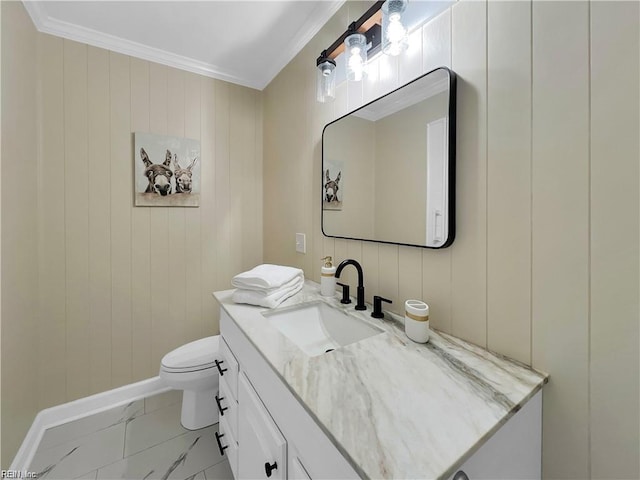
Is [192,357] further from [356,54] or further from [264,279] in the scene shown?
[356,54]

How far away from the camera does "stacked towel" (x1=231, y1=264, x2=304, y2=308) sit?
115 centimetres

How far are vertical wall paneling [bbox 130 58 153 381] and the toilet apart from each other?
17.0 inches

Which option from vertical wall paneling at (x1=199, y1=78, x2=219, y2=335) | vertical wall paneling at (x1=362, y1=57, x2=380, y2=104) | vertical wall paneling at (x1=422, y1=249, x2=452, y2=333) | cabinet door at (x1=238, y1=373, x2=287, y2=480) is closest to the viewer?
cabinet door at (x1=238, y1=373, x2=287, y2=480)

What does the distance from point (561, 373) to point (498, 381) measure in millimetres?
170

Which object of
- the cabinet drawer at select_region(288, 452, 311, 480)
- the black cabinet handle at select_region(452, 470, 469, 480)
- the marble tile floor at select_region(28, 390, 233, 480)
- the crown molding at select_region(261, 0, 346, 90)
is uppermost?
the crown molding at select_region(261, 0, 346, 90)

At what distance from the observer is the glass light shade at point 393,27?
0.91 meters

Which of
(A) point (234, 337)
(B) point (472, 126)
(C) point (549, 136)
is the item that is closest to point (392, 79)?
(B) point (472, 126)

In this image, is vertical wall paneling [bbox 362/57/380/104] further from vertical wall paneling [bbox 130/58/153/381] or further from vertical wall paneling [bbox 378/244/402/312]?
vertical wall paneling [bbox 130/58/153/381]

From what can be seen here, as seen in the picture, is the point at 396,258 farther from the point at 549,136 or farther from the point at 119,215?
the point at 119,215

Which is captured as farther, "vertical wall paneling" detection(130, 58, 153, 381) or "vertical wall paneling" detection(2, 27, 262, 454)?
"vertical wall paneling" detection(130, 58, 153, 381)

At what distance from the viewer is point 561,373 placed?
2.14 feet

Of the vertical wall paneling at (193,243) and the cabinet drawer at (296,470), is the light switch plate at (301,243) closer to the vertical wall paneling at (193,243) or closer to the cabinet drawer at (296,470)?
the vertical wall paneling at (193,243)

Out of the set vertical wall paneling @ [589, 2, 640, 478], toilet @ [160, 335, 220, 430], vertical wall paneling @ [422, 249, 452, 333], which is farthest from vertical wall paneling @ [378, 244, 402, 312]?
toilet @ [160, 335, 220, 430]

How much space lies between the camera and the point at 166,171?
→ 6.04ft
